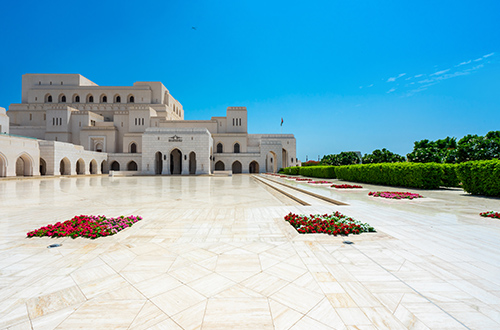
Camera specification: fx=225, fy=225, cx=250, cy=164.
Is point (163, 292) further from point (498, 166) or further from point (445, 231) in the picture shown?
point (498, 166)

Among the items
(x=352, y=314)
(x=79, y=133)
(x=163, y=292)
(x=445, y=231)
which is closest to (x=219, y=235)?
(x=163, y=292)

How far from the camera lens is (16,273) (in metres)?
2.79

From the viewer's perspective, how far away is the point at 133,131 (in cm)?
3781

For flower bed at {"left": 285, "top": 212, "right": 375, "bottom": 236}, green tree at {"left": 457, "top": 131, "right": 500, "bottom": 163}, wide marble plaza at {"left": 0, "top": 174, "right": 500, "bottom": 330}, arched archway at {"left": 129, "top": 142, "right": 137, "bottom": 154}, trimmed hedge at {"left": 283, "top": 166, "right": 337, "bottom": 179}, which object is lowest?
wide marble plaza at {"left": 0, "top": 174, "right": 500, "bottom": 330}

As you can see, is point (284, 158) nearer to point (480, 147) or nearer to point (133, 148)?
point (133, 148)

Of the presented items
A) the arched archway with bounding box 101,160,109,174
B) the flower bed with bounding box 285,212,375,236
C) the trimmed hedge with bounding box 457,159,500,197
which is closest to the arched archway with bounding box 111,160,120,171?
the arched archway with bounding box 101,160,109,174

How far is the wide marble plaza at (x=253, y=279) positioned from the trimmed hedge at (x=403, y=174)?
304 inches

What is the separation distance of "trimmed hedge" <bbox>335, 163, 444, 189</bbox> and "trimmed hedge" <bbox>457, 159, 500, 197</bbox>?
1.38 metres

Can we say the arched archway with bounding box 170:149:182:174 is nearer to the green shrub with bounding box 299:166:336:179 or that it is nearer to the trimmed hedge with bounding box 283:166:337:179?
the trimmed hedge with bounding box 283:166:337:179

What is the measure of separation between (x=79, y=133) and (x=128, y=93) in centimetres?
1197

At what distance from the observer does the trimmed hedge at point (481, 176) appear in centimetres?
855

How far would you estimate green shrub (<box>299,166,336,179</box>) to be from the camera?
2117 cm

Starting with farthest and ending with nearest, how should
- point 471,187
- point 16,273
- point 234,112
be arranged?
point 234,112 → point 471,187 → point 16,273

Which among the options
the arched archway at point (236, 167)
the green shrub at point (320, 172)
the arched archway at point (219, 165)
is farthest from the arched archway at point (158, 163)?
the green shrub at point (320, 172)
